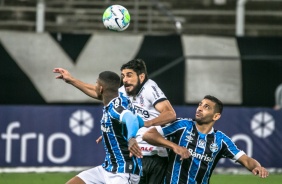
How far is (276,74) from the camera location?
17172 millimetres

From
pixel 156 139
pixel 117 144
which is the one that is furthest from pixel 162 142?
pixel 117 144

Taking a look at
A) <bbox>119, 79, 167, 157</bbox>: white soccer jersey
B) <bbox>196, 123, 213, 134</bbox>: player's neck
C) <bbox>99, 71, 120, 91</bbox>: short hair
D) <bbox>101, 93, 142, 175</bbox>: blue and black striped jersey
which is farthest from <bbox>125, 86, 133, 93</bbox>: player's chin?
<bbox>196, 123, 213, 134</bbox>: player's neck

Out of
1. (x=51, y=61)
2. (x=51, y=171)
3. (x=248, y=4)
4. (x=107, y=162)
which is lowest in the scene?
(x=51, y=171)

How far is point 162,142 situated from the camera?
8.66 meters

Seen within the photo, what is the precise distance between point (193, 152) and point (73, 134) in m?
7.34

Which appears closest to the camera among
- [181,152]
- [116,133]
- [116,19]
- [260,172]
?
[181,152]

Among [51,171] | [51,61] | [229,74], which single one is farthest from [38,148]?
[229,74]

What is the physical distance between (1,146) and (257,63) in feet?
17.5

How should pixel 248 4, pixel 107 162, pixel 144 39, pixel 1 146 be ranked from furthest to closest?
pixel 248 4 < pixel 144 39 < pixel 1 146 < pixel 107 162

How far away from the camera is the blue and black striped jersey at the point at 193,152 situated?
9.06 meters

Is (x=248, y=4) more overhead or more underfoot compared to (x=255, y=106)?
more overhead

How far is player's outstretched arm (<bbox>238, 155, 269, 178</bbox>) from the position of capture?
8852mm

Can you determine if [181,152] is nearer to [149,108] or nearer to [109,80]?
[109,80]

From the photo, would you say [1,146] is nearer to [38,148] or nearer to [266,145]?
[38,148]
